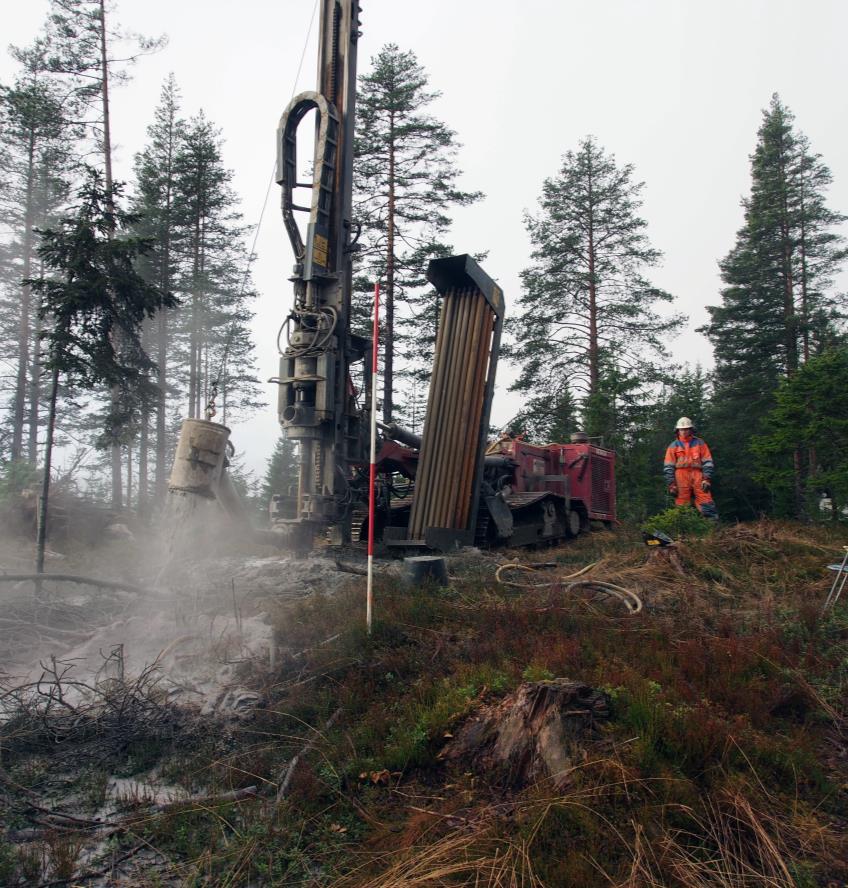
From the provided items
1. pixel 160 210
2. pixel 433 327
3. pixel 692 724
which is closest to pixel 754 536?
pixel 692 724

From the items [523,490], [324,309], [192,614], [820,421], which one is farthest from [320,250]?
[820,421]

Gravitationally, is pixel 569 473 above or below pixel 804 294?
below

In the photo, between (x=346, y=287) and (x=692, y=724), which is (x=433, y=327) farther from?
(x=692, y=724)

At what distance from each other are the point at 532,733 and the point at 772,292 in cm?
2376

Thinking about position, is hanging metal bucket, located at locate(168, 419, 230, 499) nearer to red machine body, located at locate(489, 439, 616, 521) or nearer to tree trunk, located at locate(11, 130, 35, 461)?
red machine body, located at locate(489, 439, 616, 521)

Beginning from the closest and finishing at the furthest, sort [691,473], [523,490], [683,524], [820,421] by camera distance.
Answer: [683,524] → [691,473] → [523,490] → [820,421]

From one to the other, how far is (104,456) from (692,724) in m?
26.4

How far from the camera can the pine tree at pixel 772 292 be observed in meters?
22.4

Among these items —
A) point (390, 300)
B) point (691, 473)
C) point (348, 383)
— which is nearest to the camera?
point (348, 383)

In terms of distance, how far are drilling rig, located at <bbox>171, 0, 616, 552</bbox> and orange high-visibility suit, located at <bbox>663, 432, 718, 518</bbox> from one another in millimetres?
2640

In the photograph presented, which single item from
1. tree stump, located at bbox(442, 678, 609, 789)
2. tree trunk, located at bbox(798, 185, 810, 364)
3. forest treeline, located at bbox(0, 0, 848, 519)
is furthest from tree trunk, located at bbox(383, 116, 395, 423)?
tree stump, located at bbox(442, 678, 609, 789)

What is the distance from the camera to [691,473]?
459 inches

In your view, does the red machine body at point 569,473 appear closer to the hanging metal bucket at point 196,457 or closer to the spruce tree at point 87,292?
the hanging metal bucket at point 196,457

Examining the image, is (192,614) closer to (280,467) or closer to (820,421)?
(820,421)
